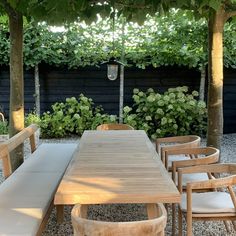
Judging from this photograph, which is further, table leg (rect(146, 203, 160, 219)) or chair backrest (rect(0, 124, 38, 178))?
chair backrest (rect(0, 124, 38, 178))

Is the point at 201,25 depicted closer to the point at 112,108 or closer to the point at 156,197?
the point at 112,108

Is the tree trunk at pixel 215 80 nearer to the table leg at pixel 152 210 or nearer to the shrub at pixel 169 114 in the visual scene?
the table leg at pixel 152 210

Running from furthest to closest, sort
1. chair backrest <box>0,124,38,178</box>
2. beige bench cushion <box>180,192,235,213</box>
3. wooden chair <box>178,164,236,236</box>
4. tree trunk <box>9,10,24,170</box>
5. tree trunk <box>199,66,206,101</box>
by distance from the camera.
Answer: tree trunk <box>199,66,206,101</box>, tree trunk <box>9,10,24,170</box>, chair backrest <box>0,124,38,178</box>, beige bench cushion <box>180,192,235,213</box>, wooden chair <box>178,164,236,236</box>

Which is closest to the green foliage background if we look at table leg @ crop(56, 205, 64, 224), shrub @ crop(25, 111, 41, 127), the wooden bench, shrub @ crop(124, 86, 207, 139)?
shrub @ crop(124, 86, 207, 139)

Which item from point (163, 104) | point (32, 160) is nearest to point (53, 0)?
point (32, 160)

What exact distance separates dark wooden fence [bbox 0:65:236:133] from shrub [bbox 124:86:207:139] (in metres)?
0.33

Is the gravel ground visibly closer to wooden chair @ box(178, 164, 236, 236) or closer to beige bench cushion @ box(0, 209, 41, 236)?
wooden chair @ box(178, 164, 236, 236)

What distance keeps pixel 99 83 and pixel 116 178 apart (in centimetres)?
592

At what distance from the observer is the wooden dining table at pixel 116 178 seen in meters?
1.96

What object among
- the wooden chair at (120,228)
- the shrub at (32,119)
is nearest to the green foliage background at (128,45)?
the shrub at (32,119)

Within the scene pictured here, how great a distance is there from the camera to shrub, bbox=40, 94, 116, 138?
7602 mm

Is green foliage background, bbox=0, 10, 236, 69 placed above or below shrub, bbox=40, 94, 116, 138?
above

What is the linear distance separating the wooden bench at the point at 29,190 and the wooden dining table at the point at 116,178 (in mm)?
271

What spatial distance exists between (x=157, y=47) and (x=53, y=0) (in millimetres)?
5178
